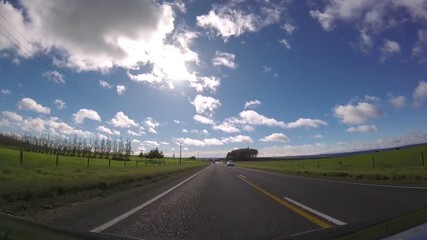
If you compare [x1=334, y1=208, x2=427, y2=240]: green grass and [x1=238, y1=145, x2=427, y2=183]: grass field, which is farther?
[x1=238, y1=145, x2=427, y2=183]: grass field

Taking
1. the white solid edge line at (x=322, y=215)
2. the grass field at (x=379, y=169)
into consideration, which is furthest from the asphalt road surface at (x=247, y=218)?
the grass field at (x=379, y=169)

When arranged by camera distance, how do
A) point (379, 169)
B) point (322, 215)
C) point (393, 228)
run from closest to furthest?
point (393, 228) → point (322, 215) → point (379, 169)

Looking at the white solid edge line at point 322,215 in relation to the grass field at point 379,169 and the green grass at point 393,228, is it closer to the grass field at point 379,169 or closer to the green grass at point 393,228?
the green grass at point 393,228

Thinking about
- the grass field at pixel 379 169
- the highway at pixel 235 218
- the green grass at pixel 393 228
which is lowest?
the highway at pixel 235 218

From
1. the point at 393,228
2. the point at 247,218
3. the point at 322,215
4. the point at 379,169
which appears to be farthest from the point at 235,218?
the point at 379,169

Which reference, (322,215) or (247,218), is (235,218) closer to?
(247,218)

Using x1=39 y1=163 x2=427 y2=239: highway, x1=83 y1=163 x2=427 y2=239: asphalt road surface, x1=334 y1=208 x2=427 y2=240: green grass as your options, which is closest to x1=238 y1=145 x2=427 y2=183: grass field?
x1=83 y1=163 x2=427 y2=239: asphalt road surface

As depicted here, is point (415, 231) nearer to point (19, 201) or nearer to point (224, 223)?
point (224, 223)

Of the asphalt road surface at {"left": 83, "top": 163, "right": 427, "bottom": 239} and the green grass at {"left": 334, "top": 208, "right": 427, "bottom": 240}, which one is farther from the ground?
the green grass at {"left": 334, "top": 208, "right": 427, "bottom": 240}

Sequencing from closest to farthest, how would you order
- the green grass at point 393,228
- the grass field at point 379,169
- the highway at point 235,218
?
the green grass at point 393,228 → the highway at point 235,218 → the grass field at point 379,169

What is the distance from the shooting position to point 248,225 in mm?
7934

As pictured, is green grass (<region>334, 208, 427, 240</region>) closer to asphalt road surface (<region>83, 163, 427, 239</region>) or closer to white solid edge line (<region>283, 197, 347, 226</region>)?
asphalt road surface (<region>83, 163, 427, 239</region>)

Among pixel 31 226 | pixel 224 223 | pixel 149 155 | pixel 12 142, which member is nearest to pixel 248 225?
pixel 224 223

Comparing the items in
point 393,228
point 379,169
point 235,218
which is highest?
point 379,169
